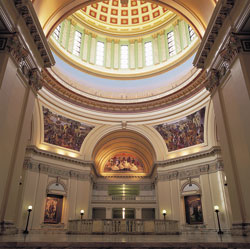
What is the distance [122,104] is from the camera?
22625 millimetres

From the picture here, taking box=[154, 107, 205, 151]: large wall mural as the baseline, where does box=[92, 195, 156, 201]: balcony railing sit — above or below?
below

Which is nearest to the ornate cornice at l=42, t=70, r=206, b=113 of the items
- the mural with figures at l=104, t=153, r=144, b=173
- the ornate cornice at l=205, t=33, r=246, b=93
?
the mural with figures at l=104, t=153, r=144, b=173

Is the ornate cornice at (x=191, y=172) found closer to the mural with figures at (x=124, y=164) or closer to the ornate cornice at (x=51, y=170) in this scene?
the mural with figures at (x=124, y=164)

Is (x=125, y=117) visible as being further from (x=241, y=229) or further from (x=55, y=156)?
(x=241, y=229)

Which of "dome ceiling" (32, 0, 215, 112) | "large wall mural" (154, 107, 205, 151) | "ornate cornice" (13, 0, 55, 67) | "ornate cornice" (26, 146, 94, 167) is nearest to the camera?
"ornate cornice" (13, 0, 55, 67)

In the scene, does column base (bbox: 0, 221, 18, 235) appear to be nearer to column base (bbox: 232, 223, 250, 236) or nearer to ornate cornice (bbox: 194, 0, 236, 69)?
column base (bbox: 232, 223, 250, 236)

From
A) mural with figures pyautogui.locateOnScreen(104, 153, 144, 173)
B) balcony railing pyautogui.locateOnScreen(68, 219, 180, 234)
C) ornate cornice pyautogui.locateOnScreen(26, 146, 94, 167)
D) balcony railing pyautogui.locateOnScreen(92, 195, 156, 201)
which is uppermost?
mural with figures pyautogui.locateOnScreen(104, 153, 144, 173)

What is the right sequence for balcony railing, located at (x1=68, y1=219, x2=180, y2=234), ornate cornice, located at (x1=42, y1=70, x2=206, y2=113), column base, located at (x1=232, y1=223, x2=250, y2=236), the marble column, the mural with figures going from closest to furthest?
column base, located at (x1=232, y1=223, x2=250, y2=236) → the marble column → balcony railing, located at (x1=68, y1=219, x2=180, y2=234) → ornate cornice, located at (x1=42, y1=70, x2=206, y2=113) → the mural with figures

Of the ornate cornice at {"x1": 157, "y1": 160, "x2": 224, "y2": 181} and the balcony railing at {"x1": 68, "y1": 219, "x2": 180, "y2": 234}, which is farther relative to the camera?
the ornate cornice at {"x1": 157, "y1": 160, "x2": 224, "y2": 181}

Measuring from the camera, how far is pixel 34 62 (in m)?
8.88

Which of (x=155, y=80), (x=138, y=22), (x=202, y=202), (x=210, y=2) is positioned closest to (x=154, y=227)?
(x=202, y=202)

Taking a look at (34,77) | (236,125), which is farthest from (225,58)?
(34,77)

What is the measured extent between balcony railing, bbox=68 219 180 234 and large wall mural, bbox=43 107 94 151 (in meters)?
7.80

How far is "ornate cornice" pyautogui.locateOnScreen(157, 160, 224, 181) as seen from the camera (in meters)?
17.4
